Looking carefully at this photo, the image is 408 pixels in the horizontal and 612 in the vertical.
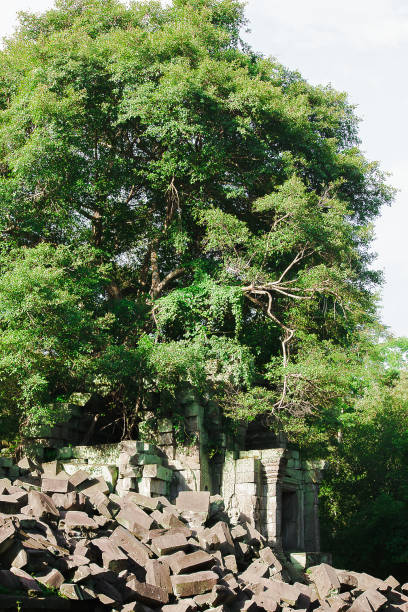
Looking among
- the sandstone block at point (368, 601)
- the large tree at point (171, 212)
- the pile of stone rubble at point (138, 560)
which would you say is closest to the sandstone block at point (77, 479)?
the pile of stone rubble at point (138, 560)

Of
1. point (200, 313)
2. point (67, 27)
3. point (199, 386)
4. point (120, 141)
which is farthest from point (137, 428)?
point (67, 27)

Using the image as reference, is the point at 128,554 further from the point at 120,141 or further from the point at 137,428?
the point at 120,141

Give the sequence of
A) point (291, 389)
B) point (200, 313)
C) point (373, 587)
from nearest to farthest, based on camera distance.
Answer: point (373, 587) < point (291, 389) < point (200, 313)

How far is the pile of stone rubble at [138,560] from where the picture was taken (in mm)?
7879

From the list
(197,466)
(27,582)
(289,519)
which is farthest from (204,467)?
(27,582)

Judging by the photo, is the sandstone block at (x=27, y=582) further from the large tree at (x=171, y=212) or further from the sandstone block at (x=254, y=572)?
the large tree at (x=171, y=212)

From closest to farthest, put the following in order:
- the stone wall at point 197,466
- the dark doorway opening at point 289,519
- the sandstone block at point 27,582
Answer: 1. the sandstone block at point 27,582
2. the stone wall at point 197,466
3. the dark doorway opening at point 289,519

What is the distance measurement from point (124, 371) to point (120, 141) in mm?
7987

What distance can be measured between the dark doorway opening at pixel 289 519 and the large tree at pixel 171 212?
2.73m

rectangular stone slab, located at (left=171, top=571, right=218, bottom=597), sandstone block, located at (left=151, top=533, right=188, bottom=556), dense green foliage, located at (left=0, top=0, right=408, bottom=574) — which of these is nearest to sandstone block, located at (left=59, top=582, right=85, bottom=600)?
rectangular stone slab, located at (left=171, top=571, right=218, bottom=597)

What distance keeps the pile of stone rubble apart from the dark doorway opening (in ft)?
9.35

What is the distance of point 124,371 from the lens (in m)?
13.8

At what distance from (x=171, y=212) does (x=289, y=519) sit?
9.01 metres

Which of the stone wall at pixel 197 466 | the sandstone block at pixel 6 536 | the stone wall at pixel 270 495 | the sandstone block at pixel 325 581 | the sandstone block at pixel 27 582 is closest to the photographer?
the sandstone block at pixel 27 582
